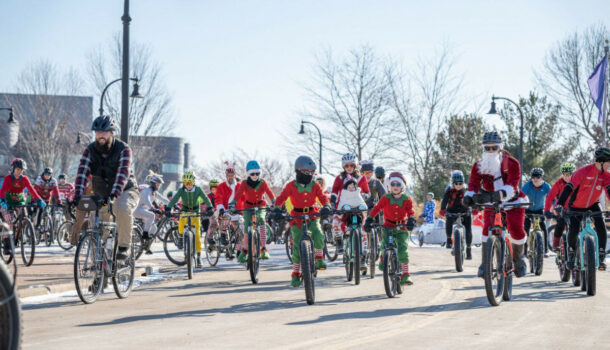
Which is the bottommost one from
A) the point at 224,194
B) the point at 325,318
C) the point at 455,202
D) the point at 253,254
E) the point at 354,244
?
the point at 325,318

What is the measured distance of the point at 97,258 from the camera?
915 centimetres

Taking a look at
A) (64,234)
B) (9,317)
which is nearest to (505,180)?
(9,317)

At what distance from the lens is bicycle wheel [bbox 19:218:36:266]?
556 inches

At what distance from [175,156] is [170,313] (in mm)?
102145

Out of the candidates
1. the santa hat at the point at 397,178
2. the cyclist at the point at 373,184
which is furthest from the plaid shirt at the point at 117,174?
the cyclist at the point at 373,184

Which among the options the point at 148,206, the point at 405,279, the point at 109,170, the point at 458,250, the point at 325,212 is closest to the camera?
the point at 109,170

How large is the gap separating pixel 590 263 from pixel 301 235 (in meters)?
3.79

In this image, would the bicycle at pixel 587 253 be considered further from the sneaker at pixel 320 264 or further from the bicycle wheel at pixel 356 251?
the sneaker at pixel 320 264

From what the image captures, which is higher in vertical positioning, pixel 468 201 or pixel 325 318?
pixel 468 201

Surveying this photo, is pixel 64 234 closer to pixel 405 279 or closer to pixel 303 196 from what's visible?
pixel 303 196

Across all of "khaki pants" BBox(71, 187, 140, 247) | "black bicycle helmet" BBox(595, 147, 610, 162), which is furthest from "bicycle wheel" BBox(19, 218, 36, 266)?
"black bicycle helmet" BBox(595, 147, 610, 162)

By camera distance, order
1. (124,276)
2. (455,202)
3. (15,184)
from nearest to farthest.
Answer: (124,276), (455,202), (15,184)

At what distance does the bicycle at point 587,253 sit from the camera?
32.9 ft

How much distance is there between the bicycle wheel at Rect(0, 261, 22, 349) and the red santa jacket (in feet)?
21.5
